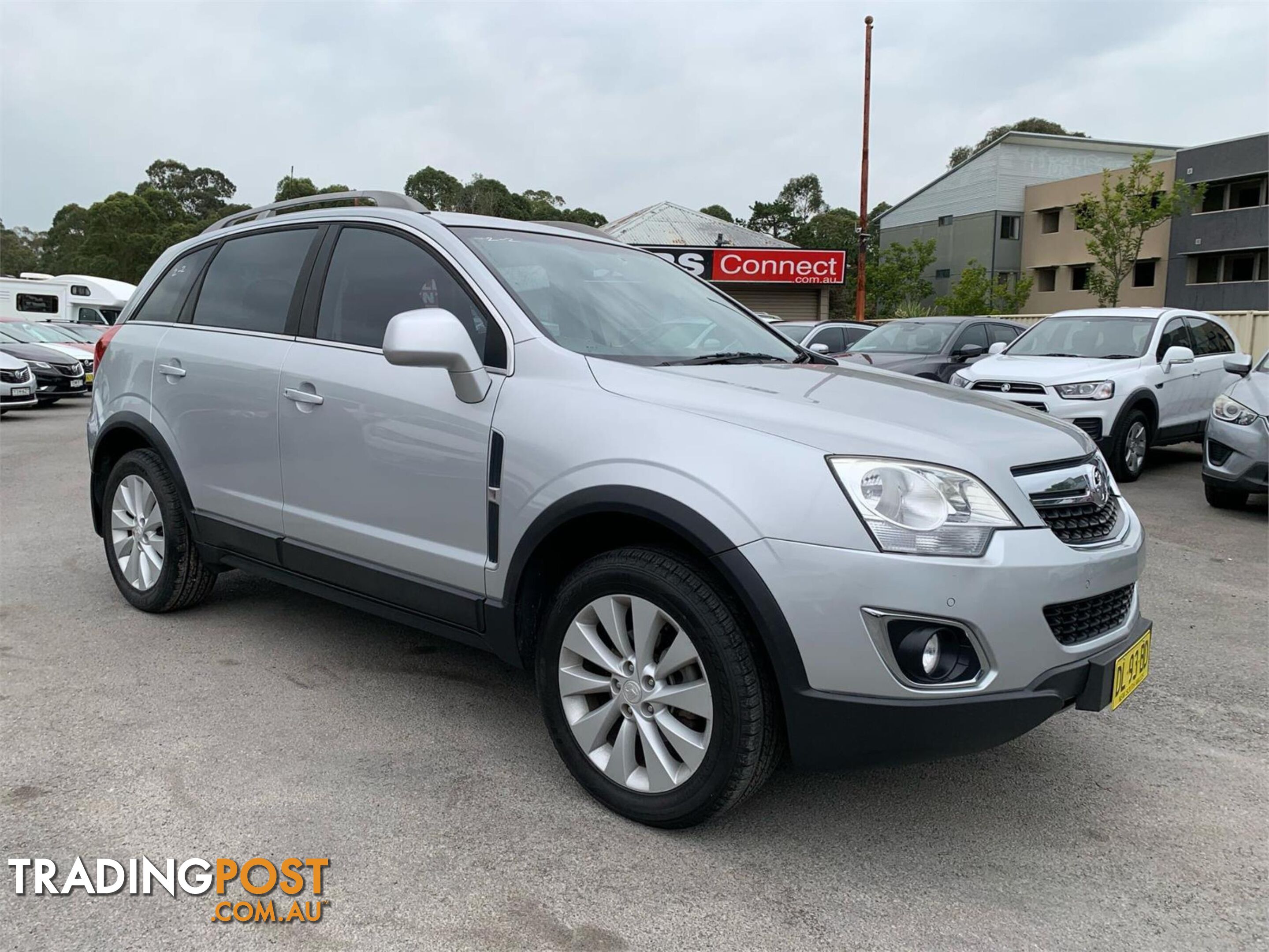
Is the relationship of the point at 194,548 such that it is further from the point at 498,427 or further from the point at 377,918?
the point at 377,918

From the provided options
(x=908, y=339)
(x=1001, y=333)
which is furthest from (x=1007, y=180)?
(x=908, y=339)

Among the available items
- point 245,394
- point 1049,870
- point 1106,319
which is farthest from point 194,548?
point 1106,319

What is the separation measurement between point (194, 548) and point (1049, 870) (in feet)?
11.9

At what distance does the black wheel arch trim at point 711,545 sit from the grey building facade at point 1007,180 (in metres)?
45.2

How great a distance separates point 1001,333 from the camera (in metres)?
13.0

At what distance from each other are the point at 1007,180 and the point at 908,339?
124 ft

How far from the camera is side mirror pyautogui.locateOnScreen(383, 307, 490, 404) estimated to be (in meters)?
2.87

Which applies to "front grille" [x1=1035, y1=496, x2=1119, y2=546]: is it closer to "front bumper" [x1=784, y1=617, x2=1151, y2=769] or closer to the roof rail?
"front bumper" [x1=784, y1=617, x2=1151, y2=769]

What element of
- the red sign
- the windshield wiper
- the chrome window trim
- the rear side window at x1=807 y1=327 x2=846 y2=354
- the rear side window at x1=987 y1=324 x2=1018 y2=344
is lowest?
the chrome window trim

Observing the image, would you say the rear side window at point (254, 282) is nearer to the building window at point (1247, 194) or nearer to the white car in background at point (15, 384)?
the white car in background at point (15, 384)

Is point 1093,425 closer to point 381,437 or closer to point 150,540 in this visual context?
point 381,437

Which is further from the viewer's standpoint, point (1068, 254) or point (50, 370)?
point (1068, 254)

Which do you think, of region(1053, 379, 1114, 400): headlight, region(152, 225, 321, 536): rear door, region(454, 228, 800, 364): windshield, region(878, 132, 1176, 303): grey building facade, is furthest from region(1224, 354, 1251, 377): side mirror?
region(878, 132, 1176, 303): grey building facade

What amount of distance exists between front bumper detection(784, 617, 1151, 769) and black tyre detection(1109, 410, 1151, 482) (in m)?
6.94
